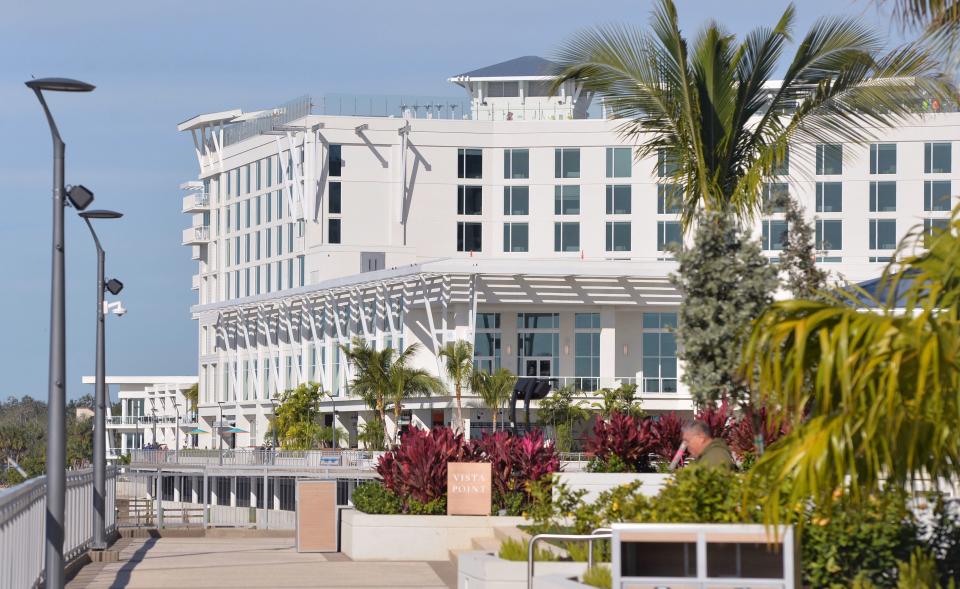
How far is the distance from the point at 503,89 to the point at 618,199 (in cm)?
1370

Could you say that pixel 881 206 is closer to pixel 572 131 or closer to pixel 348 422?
pixel 572 131

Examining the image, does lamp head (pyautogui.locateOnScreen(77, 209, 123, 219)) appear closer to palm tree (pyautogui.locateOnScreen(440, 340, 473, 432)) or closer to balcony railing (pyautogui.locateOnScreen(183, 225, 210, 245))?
palm tree (pyautogui.locateOnScreen(440, 340, 473, 432))

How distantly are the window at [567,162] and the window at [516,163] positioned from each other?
1983mm

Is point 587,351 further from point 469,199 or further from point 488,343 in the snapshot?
point 469,199

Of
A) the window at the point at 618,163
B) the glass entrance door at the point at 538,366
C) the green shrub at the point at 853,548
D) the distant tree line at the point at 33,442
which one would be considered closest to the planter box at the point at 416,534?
the green shrub at the point at 853,548

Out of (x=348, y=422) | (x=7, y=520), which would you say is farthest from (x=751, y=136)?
(x=348, y=422)

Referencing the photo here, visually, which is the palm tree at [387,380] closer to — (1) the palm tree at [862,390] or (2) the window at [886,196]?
(2) the window at [886,196]

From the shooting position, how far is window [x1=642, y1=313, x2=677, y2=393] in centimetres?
8550

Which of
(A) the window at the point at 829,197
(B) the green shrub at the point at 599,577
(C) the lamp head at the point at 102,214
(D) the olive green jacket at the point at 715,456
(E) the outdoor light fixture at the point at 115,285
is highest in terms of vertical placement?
(A) the window at the point at 829,197

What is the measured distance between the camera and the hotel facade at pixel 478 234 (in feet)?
273

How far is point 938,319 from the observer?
8898mm

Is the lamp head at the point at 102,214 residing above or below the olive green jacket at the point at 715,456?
above

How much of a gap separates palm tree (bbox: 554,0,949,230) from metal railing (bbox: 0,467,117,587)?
8.28 meters

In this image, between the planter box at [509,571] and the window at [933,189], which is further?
the window at [933,189]
